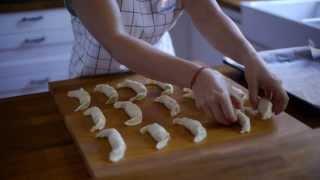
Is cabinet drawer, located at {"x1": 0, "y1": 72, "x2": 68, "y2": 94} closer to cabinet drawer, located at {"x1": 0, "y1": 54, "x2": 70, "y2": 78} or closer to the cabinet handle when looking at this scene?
cabinet drawer, located at {"x1": 0, "y1": 54, "x2": 70, "y2": 78}

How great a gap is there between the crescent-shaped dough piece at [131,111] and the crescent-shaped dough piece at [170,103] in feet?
0.18

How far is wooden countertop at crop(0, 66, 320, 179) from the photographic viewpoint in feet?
2.06

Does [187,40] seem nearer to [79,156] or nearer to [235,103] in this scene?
[235,103]

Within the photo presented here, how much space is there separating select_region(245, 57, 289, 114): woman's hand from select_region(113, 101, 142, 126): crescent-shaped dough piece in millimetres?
216

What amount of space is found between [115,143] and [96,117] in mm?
113

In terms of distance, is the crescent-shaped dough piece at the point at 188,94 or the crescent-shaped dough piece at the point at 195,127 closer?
the crescent-shaped dough piece at the point at 195,127

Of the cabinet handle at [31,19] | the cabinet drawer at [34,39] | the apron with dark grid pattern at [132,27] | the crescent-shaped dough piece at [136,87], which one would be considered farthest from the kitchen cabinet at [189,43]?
the crescent-shaped dough piece at [136,87]

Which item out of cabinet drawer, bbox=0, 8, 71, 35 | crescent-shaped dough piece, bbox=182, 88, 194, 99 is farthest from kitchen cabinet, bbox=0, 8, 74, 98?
crescent-shaped dough piece, bbox=182, 88, 194, 99

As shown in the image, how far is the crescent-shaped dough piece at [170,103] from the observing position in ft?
2.60

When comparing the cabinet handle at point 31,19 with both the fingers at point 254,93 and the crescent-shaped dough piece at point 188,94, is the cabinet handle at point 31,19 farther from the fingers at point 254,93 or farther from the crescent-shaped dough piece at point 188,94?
the fingers at point 254,93

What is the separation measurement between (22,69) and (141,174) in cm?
142

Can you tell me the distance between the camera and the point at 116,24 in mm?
790

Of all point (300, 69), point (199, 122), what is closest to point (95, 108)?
point (199, 122)

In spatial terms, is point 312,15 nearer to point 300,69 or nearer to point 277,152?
point 300,69
